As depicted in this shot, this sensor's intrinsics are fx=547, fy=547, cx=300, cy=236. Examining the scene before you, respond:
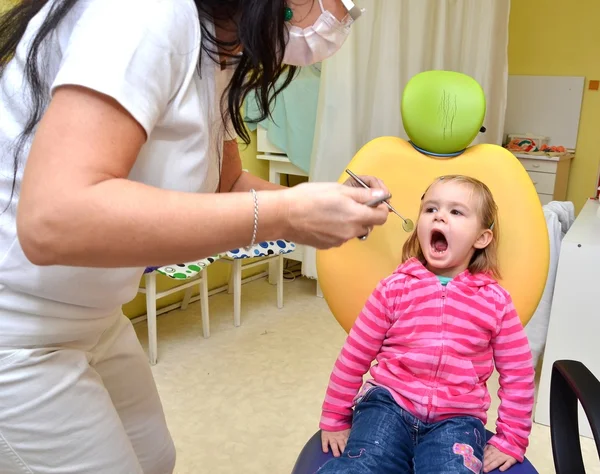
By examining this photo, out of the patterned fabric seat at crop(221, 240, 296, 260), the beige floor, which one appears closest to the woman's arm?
the beige floor

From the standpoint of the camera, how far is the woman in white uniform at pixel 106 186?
0.53 m

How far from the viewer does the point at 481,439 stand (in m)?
1.09

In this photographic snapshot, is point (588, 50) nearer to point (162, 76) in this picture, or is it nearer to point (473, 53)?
point (473, 53)

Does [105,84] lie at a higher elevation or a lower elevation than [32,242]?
higher

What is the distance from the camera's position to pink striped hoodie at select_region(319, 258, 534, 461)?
1.12 m

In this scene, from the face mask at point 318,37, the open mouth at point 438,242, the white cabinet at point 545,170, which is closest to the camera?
the face mask at point 318,37

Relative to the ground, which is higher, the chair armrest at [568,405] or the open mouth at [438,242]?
the open mouth at [438,242]

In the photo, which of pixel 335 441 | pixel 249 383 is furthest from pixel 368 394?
pixel 249 383

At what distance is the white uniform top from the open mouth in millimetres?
650

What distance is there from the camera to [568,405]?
1008 millimetres

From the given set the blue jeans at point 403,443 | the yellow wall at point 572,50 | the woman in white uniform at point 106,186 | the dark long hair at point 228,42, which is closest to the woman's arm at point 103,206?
the woman in white uniform at point 106,186

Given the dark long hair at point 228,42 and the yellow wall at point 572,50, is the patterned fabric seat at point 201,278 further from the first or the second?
the yellow wall at point 572,50

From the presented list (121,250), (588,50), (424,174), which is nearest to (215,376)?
(424,174)

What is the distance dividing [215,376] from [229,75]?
1.70 meters
